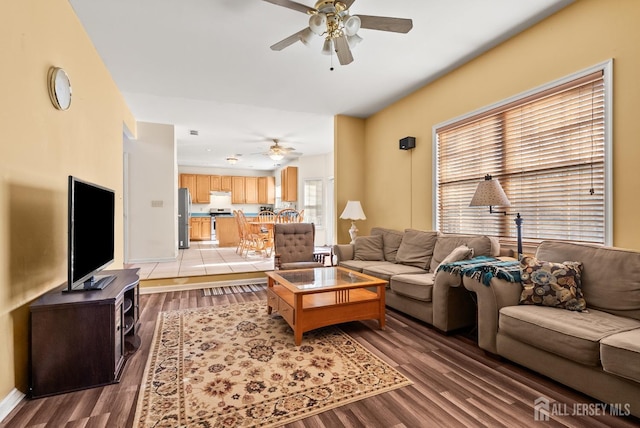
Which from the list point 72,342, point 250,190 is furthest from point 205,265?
point 250,190

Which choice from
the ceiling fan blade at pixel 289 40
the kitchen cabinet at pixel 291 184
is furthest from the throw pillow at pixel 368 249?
the kitchen cabinet at pixel 291 184

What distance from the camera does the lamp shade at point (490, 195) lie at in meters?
2.80

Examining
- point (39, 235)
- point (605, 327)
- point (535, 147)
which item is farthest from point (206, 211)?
point (605, 327)

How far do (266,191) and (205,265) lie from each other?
5.86 metres

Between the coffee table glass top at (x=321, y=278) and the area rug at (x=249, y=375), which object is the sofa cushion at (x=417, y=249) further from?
the area rug at (x=249, y=375)

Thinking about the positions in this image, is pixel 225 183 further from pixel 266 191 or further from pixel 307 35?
pixel 307 35

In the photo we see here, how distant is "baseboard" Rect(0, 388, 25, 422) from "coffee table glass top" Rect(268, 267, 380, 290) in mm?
1854

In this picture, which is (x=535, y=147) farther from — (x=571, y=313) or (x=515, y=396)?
(x=515, y=396)

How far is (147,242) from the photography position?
5777 mm

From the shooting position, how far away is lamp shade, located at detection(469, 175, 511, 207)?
2.80 meters

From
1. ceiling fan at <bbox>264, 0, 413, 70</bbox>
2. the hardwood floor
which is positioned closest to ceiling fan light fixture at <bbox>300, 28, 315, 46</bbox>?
ceiling fan at <bbox>264, 0, 413, 70</bbox>

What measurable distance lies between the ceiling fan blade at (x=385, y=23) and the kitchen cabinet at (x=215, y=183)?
29.6 feet

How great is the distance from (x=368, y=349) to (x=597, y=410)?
1392 mm

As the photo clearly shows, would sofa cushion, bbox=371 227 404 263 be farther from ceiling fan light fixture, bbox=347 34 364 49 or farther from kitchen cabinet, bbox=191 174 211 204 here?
kitchen cabinet, bbox=191 174 211 204
